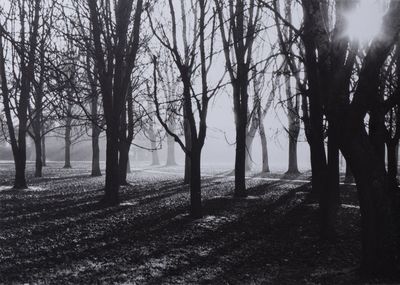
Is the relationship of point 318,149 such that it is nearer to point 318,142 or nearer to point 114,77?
point 318,142

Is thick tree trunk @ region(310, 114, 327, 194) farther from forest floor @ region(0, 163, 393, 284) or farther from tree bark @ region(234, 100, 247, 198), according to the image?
tree bark @ region(234, 100, 247, 198)

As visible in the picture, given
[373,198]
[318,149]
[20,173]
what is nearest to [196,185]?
[318,149]

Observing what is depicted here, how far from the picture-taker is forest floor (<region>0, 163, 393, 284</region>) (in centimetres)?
535

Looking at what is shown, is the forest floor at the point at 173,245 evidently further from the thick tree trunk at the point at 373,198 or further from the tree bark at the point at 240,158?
the tree bark at the point at 240,158

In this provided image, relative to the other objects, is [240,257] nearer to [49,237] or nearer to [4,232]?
[49,237]

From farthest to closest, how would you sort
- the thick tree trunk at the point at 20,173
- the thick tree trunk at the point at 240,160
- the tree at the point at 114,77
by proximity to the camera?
the thick tree trunk at the point at 20,173, the thick tree trunk at the point at 240,160, the tree at the point at 114,77

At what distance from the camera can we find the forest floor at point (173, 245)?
5352 millimetres

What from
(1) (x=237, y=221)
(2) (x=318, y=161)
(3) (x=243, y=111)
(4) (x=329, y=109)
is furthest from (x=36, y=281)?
(3) (x=243, y=111)

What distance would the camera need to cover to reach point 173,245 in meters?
6.97

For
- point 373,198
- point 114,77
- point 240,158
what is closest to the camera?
point 373,198

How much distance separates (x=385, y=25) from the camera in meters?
4.74

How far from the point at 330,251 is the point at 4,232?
608cm

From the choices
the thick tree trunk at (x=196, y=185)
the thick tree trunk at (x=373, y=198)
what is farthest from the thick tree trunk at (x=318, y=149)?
the thick tree trunk at (x=373, y=198)

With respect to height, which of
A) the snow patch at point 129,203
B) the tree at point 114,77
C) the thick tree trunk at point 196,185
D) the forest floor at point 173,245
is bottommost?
the forest floor at point 173,245
